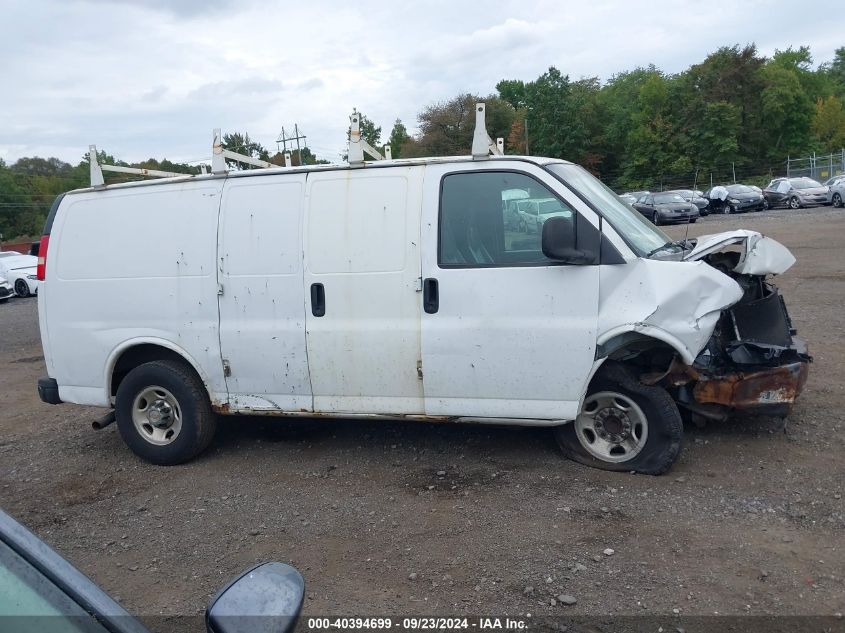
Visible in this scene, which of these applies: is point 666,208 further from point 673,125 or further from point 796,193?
point 673,125

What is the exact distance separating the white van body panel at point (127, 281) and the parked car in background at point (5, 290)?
18328mm

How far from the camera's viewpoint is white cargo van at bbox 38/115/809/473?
4750 mm

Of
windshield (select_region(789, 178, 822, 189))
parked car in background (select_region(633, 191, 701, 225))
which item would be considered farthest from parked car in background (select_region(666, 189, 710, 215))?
windshield (select_region(789, 178, 822, 189))

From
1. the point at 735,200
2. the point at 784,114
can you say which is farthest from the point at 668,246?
the point at 784,114

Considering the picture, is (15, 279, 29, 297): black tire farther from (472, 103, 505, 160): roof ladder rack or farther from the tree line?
the tree line

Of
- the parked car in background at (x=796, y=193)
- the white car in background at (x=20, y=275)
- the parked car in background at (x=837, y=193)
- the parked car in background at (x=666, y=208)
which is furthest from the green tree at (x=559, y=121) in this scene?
the white car in background at (x=20, y=275)

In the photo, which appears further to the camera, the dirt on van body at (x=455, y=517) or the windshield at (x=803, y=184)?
the windshield at (x=803, y=184)

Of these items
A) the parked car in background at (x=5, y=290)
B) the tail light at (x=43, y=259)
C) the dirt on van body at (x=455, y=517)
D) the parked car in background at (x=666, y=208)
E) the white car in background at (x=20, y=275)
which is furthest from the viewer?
A: the parked car in background at (x=666, y=208)

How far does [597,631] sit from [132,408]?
156 inches

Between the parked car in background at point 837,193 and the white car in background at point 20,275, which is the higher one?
the parked car in background at point 837,193

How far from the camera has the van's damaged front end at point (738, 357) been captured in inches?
190

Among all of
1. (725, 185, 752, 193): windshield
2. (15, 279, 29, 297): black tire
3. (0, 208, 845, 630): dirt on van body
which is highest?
(725, 185, 752, 193): windshield

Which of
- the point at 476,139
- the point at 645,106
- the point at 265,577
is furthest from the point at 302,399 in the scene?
the point at 645,106

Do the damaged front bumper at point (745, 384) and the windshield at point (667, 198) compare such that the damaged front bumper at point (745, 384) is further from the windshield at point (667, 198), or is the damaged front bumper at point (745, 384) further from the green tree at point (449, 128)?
the green tree at point (449, 128)
